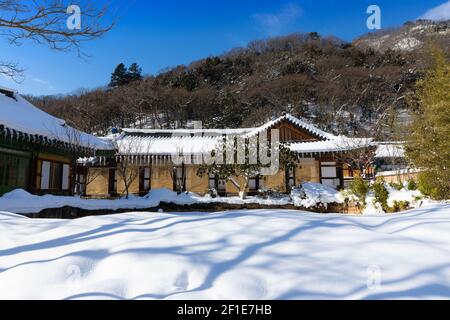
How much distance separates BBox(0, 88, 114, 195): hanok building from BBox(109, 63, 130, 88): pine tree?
3863 centimetres

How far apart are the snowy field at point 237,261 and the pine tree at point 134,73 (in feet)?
172

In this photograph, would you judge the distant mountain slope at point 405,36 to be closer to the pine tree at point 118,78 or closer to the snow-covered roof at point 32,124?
the pine tree at point 118,78

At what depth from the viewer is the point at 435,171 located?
9.40m

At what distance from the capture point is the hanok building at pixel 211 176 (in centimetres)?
1855

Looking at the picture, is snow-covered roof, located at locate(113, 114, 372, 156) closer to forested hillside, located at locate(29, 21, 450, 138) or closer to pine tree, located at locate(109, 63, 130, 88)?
forested hillside, located at locate(29, 21, 450, 138)

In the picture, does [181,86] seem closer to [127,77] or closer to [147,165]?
[127,77]

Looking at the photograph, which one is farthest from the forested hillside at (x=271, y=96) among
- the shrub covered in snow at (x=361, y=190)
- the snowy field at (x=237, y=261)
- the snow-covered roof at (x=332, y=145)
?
the snowy field at (x=237, y=261)

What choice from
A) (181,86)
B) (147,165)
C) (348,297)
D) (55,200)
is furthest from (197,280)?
(181,86)

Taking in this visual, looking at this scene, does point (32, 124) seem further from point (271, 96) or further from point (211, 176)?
point (271, 96)

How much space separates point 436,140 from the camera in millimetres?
9508

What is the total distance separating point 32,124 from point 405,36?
68.9 meters

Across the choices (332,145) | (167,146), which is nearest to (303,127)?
(332,145)

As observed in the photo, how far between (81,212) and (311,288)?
424 inches

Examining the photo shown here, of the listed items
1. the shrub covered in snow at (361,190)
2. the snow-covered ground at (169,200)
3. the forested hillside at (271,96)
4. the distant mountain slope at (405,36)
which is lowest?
the snow-covered ground at (169,200)
